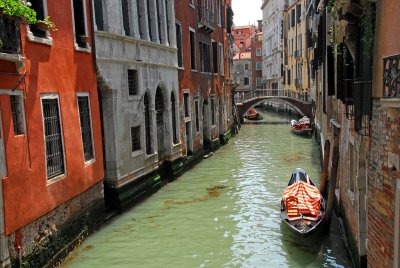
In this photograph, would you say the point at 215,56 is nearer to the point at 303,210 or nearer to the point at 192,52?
the point at 192,52

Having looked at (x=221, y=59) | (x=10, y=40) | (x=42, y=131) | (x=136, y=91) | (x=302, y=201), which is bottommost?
(x=302, y=201)

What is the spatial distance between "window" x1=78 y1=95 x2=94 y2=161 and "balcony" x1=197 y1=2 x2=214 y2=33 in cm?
1064

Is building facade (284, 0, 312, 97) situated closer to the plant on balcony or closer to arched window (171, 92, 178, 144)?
arched window (171, 92, 178, 144)

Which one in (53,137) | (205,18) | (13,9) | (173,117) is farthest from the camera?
(205,18)

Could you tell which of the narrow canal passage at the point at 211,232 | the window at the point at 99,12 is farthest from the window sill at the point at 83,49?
the narrow canal passage at the point at 211,232

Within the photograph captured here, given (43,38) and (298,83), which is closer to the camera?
(43,38)

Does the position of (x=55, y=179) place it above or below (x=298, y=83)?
below

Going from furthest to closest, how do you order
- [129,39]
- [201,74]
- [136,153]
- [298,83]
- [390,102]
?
1. [298,83]
2. [201,74]
3. [136,153]
4. [129,39]
5. [390,102]

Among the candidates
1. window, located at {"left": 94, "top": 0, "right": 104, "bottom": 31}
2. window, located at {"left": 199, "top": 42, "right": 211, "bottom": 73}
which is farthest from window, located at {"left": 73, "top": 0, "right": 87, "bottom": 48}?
window, located at {"left": 199, "top": 42, "right": 211, "bottom": 73}

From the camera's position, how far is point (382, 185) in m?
4.93

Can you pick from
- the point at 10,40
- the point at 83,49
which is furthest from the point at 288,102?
the point at 10,40

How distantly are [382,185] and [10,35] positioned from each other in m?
5.50

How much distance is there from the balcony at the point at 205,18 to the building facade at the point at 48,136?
393 inches

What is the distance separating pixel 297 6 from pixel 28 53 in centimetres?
3324
